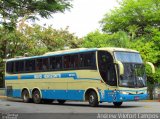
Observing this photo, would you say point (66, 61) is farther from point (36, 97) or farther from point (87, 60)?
point (36, 97)

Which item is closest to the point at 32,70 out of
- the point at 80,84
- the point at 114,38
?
the point at 80,84

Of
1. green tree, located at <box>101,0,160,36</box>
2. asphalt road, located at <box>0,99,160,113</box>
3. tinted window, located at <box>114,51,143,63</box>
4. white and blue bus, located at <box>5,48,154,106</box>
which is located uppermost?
green tree, located at <box>101,0,160,36</box>

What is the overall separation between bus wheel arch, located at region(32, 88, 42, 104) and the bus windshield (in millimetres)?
8109

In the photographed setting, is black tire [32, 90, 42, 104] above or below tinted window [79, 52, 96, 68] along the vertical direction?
below

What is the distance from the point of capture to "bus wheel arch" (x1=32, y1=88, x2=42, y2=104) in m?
30.0

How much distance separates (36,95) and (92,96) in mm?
6607

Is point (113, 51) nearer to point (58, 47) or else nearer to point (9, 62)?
point (9, 62)

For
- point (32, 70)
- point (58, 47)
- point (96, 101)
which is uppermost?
point (58, 47)

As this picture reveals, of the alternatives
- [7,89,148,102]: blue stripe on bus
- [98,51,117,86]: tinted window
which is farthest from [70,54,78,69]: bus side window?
[98,51,117,86]: tinted window

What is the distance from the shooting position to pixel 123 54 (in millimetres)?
24297

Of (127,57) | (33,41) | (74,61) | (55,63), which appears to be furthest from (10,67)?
(33,41)

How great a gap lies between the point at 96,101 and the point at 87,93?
3.68ft

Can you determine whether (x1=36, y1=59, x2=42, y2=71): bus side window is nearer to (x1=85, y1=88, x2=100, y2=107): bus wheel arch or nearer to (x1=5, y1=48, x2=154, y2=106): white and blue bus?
(x1=5, y1=48, x2=154, y2=106): white and blue bus

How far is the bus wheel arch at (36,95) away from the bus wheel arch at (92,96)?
5463 mm
